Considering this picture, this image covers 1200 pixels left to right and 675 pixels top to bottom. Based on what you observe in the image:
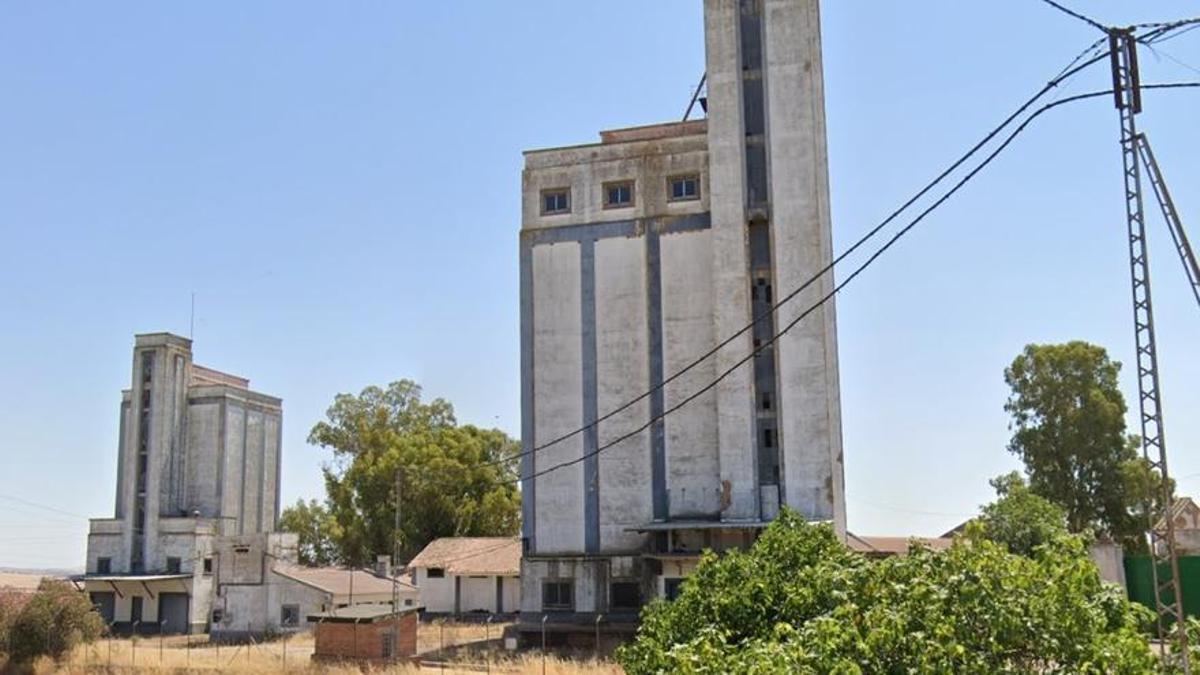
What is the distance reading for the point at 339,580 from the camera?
5456 cm

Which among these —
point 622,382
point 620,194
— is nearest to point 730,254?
point 620,194

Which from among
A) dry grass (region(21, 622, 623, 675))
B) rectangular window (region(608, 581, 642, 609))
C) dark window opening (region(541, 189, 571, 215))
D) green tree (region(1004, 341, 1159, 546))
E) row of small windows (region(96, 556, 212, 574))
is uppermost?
dark window opening (region(541, 189, 571, 215))

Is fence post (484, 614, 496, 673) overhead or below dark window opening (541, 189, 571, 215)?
below

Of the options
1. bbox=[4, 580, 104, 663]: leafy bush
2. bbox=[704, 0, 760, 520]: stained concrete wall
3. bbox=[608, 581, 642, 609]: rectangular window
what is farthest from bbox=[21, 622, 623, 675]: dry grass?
bbox=[704, 0, 760, 520]: stained concrete wall

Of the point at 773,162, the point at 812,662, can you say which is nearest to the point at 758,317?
the point at 773,162

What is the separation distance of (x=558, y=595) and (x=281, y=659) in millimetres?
10687

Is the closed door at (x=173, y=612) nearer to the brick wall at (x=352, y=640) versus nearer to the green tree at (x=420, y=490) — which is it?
the green tree at (x=420, y=490)

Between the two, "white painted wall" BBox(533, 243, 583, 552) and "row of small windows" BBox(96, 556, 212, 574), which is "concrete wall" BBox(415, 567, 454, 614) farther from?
"white painted wall" BBox(533, 243, 583, 552)

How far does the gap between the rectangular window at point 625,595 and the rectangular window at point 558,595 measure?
1606 millimetres

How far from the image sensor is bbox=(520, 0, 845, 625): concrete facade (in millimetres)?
41688

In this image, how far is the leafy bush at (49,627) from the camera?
4056 cm

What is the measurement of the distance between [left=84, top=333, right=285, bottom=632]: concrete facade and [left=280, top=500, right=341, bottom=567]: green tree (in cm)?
979

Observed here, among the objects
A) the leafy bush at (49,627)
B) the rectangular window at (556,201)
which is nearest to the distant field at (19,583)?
the leafy bush at (49,627)

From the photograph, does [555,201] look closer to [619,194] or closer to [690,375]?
[619,194]
